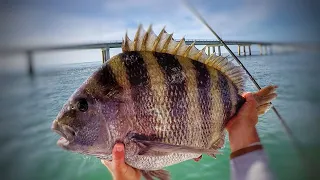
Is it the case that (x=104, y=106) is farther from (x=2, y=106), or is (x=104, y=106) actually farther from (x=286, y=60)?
(x=286, y=60)

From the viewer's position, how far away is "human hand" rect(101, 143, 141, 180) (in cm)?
45

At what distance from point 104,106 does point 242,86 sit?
11.3 inches

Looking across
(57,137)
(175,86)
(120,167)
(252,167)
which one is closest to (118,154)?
(120,167)

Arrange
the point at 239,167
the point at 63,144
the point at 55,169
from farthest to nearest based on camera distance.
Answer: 1. the point at 55,169
2. the point at 239,167
3. the point at 63,144

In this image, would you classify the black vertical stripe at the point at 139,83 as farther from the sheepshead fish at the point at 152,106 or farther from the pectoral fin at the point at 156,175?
the pectoral fin at the point at 156,175

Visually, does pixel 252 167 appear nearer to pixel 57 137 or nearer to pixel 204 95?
pixel 204 95

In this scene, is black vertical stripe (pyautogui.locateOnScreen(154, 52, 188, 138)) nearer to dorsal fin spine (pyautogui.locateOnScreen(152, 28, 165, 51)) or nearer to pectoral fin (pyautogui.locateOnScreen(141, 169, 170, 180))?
dorsal fin spine (pyautogui.locateOnScreen(152, 28, 165, 51))

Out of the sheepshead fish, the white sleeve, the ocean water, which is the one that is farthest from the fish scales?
the ocean water

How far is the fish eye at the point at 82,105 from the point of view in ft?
1.45

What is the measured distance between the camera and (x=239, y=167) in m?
0.55

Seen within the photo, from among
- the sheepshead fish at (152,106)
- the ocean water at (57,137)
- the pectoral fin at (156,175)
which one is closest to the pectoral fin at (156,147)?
the sheepshead fish at (152,106)

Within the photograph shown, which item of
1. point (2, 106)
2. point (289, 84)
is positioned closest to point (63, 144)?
point (2, 106)

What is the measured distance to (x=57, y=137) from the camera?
2.26 metres

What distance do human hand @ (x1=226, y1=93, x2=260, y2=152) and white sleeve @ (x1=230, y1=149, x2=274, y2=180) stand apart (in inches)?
0.9
